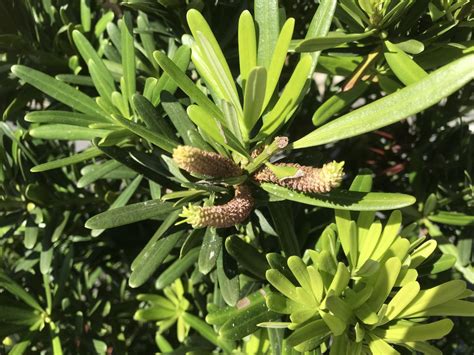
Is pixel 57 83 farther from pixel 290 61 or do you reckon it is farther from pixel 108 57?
pixel 290 61

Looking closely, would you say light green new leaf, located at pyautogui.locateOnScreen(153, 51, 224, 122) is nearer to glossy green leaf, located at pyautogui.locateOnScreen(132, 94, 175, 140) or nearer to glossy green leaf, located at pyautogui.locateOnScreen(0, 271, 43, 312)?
glossy green leaf, located at pyautogui.locateOnScreen(132, 94, 175, 140)

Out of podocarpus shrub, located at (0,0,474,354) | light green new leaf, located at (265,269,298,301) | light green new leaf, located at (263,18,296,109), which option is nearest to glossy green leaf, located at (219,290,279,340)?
podocarpus shrub, located at (0,0,474,354)

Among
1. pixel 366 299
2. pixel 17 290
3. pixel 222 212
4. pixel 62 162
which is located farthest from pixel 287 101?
pixel 17 290

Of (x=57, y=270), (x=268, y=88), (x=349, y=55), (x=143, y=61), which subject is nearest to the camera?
(x=268, y=88)

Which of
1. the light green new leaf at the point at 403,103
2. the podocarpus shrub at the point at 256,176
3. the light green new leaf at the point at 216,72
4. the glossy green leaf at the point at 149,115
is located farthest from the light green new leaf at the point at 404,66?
the glossy green leaf at the point at 149,115

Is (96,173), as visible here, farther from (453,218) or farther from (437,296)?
(453,218)

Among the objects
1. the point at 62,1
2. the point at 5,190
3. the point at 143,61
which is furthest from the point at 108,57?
the point at 5,190

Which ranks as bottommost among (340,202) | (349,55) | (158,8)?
(340,202)
